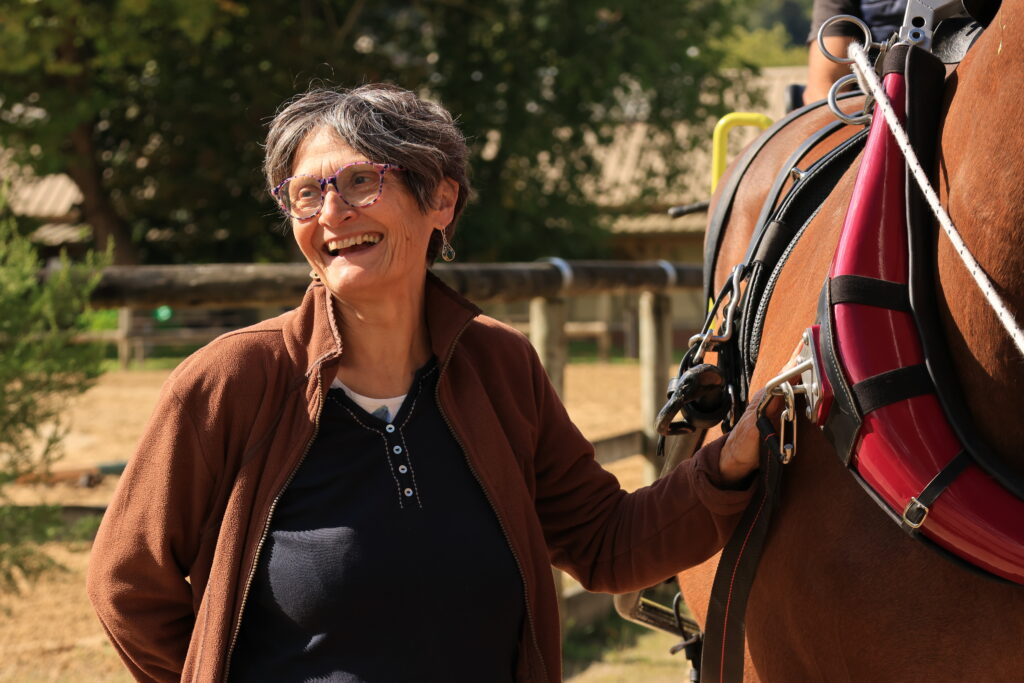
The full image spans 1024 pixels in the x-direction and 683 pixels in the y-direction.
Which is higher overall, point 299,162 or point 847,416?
point 299,162

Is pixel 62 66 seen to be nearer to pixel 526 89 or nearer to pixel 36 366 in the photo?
pixel 526 89

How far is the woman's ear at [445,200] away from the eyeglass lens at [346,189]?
6.2 inches

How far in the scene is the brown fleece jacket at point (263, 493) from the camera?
176 centimetres

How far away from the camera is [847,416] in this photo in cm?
152

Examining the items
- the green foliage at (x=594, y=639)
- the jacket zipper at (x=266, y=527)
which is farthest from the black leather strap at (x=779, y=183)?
the green foliage at (x=594, y=639)

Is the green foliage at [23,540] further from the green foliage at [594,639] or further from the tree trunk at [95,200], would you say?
the tree trunk at [95,200]

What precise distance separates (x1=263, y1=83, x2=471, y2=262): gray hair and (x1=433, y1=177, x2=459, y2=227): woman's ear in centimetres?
2

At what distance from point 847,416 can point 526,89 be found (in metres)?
17.6

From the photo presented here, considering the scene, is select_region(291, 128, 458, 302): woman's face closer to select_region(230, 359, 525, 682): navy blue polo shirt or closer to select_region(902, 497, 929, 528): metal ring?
select_region(230, 359, 525, 682): navy blue polo shirt

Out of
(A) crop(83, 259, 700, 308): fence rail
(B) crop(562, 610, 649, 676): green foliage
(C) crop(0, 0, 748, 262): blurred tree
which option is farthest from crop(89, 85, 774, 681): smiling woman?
(C) crop(0, 0, 748, 262): blurred tree

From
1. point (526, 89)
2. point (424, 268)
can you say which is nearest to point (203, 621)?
point (424, 268)

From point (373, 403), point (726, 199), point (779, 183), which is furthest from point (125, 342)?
point (373, 403)

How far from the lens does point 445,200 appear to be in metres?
2.07

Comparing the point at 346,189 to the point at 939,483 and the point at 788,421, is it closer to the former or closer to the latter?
the point at 788,421
